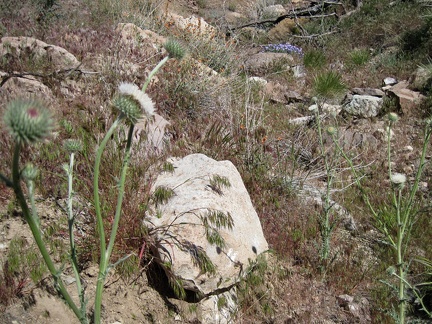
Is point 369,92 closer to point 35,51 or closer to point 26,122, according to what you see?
point 35,51

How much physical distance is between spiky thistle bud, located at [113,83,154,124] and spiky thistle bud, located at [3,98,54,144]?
0.32m

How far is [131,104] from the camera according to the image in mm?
1699

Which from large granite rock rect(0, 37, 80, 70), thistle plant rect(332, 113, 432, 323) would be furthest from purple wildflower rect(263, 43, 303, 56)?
thistle plant rect(332, 113, 432, 323)

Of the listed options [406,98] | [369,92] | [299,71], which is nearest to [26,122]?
[406,98]

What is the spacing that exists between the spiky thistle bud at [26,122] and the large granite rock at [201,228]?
1.53 meters

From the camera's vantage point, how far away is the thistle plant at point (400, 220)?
2389 millimetres

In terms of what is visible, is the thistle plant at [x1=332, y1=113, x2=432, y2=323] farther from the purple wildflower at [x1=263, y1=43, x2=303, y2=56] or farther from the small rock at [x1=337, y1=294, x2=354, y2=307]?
the purple wildflower at [x1=263, y1=43, x2=303, y2=56]

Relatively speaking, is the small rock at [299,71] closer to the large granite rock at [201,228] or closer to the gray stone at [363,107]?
the gray stone at [363,107]

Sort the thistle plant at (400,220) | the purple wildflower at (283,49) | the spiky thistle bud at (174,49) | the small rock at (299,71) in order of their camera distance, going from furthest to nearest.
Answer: the purple wildflower at (283,49) → the small rock at (299,71) → the thistle plant at (400,220) → the spiky thistle bud at (174,49)

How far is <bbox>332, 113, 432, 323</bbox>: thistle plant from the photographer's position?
7.84ft

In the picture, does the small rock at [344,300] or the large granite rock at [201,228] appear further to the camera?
the small rock at [344,300]

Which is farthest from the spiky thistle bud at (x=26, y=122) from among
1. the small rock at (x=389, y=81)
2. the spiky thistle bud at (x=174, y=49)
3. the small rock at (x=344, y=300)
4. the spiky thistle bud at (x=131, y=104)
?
the small rock at (x=389, y=81)

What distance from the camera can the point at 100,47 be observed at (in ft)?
18.3

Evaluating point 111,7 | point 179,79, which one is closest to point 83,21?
point 111,7
